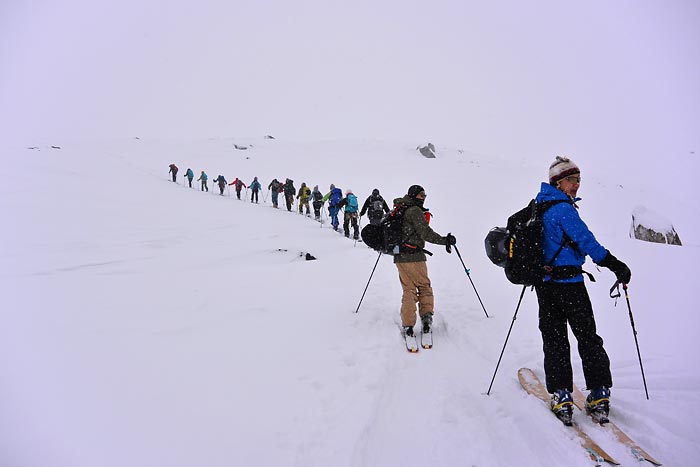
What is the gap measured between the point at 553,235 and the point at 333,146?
42.3 metres

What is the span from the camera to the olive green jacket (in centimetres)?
499

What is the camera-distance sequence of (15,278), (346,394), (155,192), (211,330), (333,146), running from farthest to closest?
(333,146) → (155,192) → (15,278) → (211,330) → (346,394)

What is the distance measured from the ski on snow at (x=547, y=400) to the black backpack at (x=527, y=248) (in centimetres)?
120

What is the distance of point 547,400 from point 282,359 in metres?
2.90

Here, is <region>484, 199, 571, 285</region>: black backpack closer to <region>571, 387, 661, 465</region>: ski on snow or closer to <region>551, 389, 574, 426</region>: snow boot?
<region>551, 389, 574, 426</region>: snow boot

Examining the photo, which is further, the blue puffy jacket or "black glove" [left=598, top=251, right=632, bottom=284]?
the blue puffy jacket

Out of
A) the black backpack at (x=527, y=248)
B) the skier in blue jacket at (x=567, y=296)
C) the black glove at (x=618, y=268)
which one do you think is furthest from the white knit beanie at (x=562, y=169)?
the black glove at (x=618, y=268)

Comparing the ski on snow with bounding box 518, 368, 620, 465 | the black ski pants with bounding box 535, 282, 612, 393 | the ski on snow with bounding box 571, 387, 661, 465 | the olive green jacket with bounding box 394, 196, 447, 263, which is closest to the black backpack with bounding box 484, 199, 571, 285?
the black ski pants with bounding box 535, 282, 612, 393

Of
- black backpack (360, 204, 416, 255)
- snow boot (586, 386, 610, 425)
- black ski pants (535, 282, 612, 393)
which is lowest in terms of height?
snow boot (586, 386, 610, 425)

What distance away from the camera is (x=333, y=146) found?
4378 centimetres

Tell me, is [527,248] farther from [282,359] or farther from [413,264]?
[282,359]

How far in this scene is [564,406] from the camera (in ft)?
10.2

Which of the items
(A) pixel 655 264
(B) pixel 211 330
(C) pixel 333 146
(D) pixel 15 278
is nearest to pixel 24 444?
(B) pixel 211 330

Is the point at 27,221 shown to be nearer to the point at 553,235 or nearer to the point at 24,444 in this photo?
the point at 24,444
